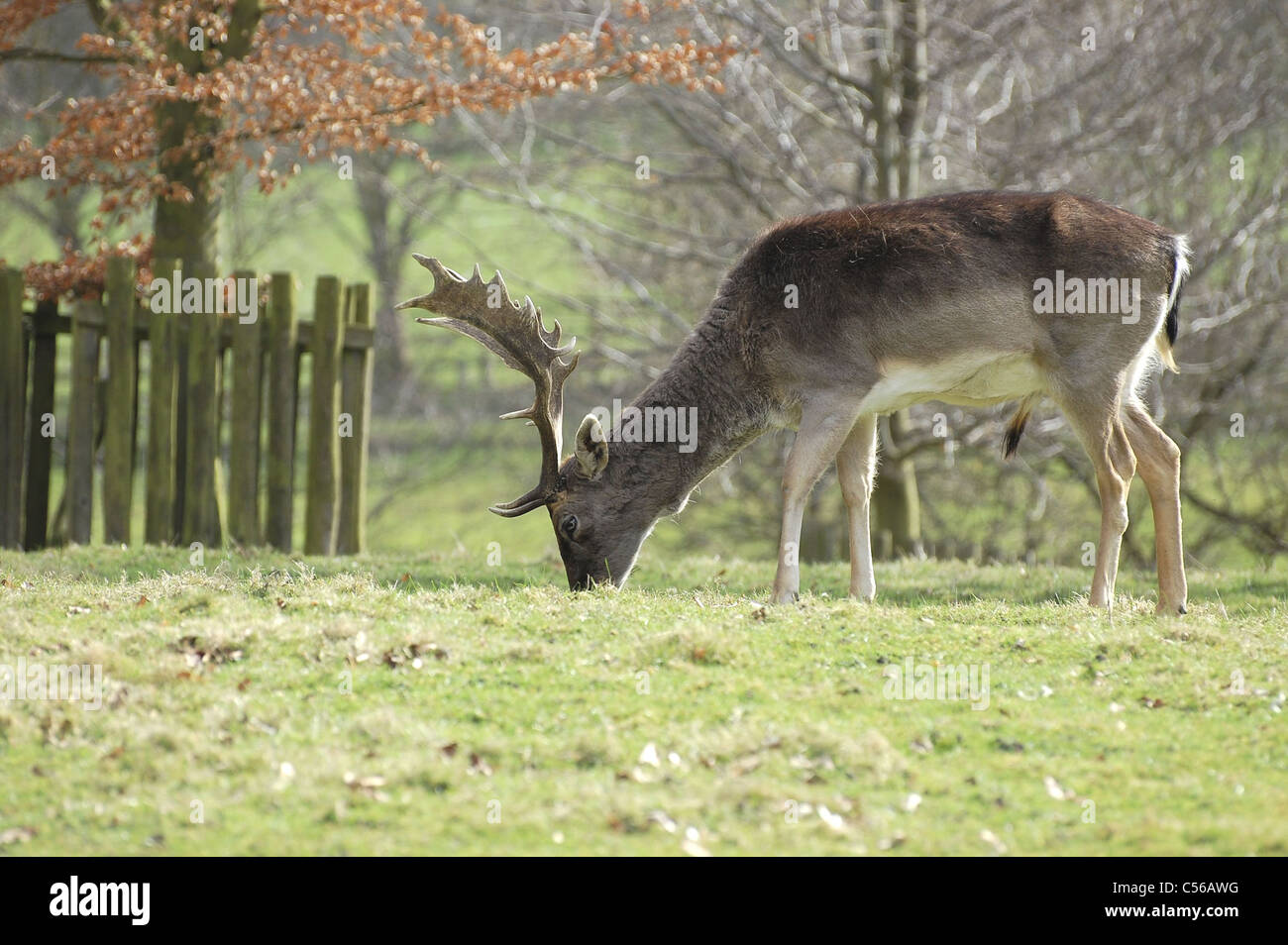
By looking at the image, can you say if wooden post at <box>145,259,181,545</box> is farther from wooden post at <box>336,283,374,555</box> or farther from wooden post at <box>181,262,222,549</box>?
wooden post at <box>336,283,374,555</box>

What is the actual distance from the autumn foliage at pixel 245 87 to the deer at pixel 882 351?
369 centimetres

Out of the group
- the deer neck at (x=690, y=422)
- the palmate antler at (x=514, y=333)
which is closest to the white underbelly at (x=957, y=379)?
the deer neck at (x=690, y=422)

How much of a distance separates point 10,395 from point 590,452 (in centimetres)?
583

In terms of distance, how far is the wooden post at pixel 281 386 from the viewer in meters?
12.5

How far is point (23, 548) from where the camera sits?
12.8m

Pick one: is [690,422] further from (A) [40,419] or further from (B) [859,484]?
(A) [40,419]

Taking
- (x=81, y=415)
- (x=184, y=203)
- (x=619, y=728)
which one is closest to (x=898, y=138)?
(x=184, y=203)

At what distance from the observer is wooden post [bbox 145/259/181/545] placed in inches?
479

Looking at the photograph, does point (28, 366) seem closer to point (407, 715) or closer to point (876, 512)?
point (407, 715)

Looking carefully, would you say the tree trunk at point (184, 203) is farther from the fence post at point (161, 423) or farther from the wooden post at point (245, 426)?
the wooden post at point (245, 426)

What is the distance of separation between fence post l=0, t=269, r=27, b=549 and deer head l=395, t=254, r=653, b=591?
4631 mm

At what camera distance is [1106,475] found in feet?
30.3

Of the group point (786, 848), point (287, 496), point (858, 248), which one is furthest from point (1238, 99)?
point (786, 848)

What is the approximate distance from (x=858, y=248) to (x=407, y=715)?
4596 millimetres
